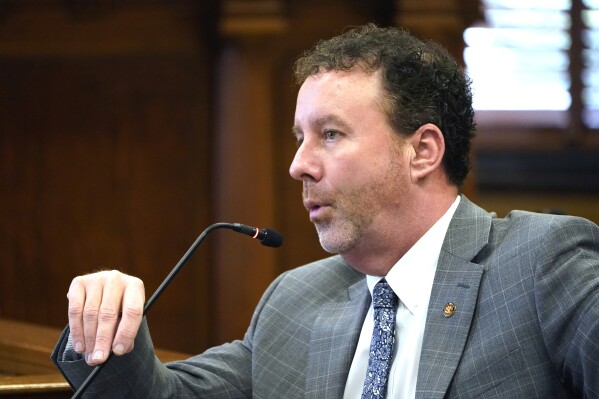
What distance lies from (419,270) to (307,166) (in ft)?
1.17

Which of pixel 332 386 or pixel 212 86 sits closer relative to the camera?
pixel 332 386

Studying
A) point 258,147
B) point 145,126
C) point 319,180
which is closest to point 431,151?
point 319,180

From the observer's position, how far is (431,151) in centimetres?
247

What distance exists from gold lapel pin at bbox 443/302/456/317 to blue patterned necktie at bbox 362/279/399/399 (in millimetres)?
155

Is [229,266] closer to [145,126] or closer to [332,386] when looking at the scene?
[145,126]

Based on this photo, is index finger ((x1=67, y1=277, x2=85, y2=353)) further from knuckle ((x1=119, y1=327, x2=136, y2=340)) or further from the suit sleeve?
the suit sleeve

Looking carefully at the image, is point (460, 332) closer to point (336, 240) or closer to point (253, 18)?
point (336, 240)

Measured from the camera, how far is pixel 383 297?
238 cm

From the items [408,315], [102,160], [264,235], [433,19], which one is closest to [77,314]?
[264,235]

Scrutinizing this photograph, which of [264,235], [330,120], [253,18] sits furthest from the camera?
[253,18]

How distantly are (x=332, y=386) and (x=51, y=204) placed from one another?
2.48m

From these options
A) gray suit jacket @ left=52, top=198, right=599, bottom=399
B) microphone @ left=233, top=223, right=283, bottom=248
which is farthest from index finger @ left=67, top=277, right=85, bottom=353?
microphone @ left=233, top=223, right=283, bottom=248

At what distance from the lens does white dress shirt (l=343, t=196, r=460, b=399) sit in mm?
2252

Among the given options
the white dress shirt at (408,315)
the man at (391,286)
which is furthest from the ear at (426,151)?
the white dress shirt at (408,315)
